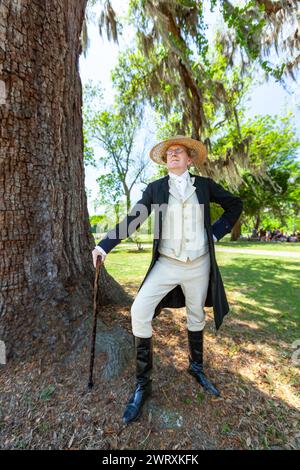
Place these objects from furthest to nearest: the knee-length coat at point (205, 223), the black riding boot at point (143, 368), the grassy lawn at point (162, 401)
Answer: the knee-length coat at point (205, 223) < the black riding boot at point (143, 368) < the grassy lawn at point (162, 401)

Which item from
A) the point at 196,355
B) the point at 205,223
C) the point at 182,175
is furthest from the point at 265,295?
the point at 182,175

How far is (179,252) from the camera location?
210cm

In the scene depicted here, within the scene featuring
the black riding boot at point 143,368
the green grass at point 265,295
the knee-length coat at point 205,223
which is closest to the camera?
the black riding boot at point 143,368

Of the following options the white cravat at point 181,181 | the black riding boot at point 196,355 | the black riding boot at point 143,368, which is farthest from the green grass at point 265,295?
the white cravat at point 181,181

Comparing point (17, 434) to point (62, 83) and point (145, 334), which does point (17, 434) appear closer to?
point (145, 334)

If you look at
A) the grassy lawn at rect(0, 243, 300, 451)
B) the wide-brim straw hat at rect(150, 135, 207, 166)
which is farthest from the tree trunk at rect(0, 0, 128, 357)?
the wide-brim straw hat at rect(150, 135, 207, 166)

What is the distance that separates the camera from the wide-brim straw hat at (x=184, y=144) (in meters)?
2.24

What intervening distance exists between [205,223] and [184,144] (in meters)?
0.74

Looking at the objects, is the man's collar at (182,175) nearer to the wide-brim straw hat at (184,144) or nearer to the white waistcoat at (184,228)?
the white waistcoat at (184,228)

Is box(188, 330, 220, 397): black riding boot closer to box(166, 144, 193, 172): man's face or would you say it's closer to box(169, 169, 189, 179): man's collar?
box(169, 169, 189, 179): man's collar

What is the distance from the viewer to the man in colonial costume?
2.04 m

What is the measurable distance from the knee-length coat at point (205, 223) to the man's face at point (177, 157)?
13 cm

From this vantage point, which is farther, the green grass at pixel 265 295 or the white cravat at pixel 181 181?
the green grass at pixel 265 295

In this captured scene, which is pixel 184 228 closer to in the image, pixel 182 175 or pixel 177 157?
pixel 182 175
